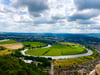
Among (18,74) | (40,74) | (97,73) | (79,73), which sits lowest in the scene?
(79,73)

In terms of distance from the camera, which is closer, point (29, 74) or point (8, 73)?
point (8, 73)

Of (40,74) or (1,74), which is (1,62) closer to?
(1,74)

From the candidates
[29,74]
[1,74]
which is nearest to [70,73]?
[29,74]

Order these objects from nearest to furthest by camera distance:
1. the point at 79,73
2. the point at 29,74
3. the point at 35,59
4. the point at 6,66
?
the point at 29,74 → the point at 6,66 → the point at 79,73 → the point at 35,59

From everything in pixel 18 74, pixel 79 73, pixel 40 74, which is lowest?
pixel 79 73

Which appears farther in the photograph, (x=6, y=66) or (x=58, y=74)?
(x=58, y=74)

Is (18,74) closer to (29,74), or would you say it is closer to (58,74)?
(29,74)

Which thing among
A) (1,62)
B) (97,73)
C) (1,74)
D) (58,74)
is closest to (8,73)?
(1,74)

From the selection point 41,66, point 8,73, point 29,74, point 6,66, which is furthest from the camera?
point 41,66

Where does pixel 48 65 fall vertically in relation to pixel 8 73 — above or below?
below
